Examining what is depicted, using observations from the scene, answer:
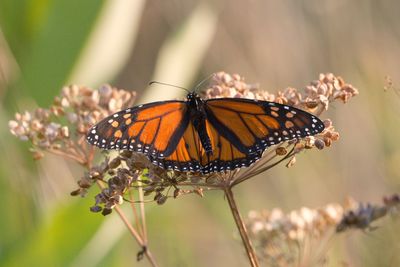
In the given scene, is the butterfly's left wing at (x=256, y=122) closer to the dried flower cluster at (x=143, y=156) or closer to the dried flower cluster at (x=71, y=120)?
the dried flower cluster at (x=143, y=156)

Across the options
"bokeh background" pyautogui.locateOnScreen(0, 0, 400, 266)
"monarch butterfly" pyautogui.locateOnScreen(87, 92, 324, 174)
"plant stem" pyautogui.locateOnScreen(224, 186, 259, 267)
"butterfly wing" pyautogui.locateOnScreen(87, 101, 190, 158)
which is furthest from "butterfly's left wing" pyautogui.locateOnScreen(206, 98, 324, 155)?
"bokeh background" pyautogui.locateOnScreen(0, 0, 400, 266)

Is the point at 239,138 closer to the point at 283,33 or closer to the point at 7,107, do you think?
the point at 7,107

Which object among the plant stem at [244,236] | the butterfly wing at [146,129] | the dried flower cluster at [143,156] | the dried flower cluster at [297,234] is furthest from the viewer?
the dried flower cluster at [297,234]

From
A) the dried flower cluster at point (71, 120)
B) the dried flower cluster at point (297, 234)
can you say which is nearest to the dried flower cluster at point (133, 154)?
the dried flower cluster at point (71, 120)

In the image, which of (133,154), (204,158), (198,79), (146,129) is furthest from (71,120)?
(198,79)

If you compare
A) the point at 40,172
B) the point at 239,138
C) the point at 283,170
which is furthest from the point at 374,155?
the point at 239,138

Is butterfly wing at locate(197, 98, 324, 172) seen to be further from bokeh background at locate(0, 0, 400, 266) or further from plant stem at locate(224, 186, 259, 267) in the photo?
bokeh background at locate(0, 0, 400, 266)

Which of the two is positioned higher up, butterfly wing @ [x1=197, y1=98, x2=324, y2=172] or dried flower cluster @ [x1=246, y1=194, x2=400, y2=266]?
butterfly wing @ [x1=197, y1=98, x2=324, y2=172]
